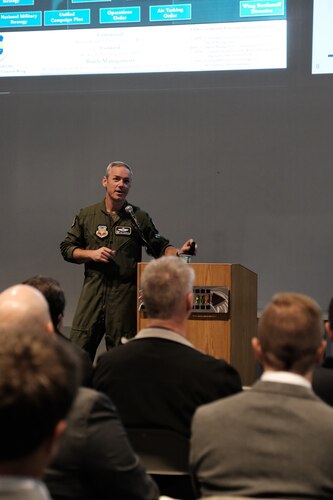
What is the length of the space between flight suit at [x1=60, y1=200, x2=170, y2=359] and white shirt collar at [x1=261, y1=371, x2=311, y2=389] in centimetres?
281

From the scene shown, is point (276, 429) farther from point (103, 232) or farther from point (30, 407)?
point (103, 232)

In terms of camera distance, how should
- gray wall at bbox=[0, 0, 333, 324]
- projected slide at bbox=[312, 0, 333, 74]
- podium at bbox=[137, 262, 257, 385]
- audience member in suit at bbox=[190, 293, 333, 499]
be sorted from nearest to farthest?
audience member in suit at bbox=[190, 293, 333, 499] → podium at bbox=[137, 262, 257, 385] → projected slide at bbox=[312, 0, 333, 74] → gray wall at bbox=[0, 0, 333, 324]

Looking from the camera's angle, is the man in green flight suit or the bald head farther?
the man in green flight suit

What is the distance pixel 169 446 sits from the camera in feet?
6.01

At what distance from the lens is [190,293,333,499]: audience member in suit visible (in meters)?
1.41

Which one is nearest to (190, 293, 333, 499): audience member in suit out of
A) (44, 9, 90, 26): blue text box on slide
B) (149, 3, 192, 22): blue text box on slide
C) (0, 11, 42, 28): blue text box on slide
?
(149, 3, 192, 22): blue text box on slide

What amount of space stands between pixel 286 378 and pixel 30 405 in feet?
2.71

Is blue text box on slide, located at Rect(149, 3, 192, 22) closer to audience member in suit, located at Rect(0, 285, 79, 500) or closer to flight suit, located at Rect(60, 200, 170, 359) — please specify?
flight suit, located at Rect(60, 200, 170, 359)

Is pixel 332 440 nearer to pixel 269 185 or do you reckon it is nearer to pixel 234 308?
pixel 234 308

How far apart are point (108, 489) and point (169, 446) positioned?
37 centimetres

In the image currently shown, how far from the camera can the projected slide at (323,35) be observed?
4.62m

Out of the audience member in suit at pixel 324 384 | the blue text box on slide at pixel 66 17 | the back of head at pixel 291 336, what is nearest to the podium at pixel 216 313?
the audience member in suit at pixel 324 384

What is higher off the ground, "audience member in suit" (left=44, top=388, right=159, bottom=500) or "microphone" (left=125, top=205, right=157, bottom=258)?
"microphone" (left=125, top=205, right=157, bottom=258)

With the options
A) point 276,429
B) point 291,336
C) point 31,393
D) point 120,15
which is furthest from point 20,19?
point 31,393
